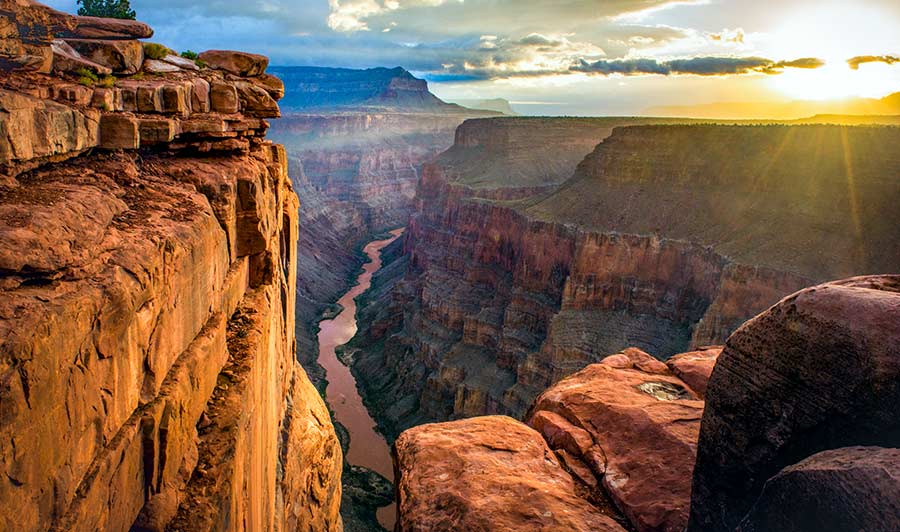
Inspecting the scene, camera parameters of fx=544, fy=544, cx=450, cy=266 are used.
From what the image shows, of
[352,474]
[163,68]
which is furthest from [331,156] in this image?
[163,68]

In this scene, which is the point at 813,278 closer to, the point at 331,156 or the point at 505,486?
the point at 505,486

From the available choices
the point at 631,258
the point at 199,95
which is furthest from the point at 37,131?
the point at 631,258

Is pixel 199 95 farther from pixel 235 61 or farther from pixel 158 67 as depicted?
pixel 235 61

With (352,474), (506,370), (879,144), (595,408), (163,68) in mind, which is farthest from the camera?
(506,370)

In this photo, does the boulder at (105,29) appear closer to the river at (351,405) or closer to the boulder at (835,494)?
Result: the boulder at (835,494)

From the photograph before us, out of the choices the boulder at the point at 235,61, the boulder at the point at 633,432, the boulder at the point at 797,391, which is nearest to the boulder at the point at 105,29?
the boulder at the point at 235,61

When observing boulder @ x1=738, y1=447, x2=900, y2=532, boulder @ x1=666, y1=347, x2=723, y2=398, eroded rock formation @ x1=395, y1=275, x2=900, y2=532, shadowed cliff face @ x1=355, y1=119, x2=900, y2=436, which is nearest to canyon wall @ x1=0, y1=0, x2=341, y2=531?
eroded rock formation @ x1=395, y1=275, x2=900, y2=532
